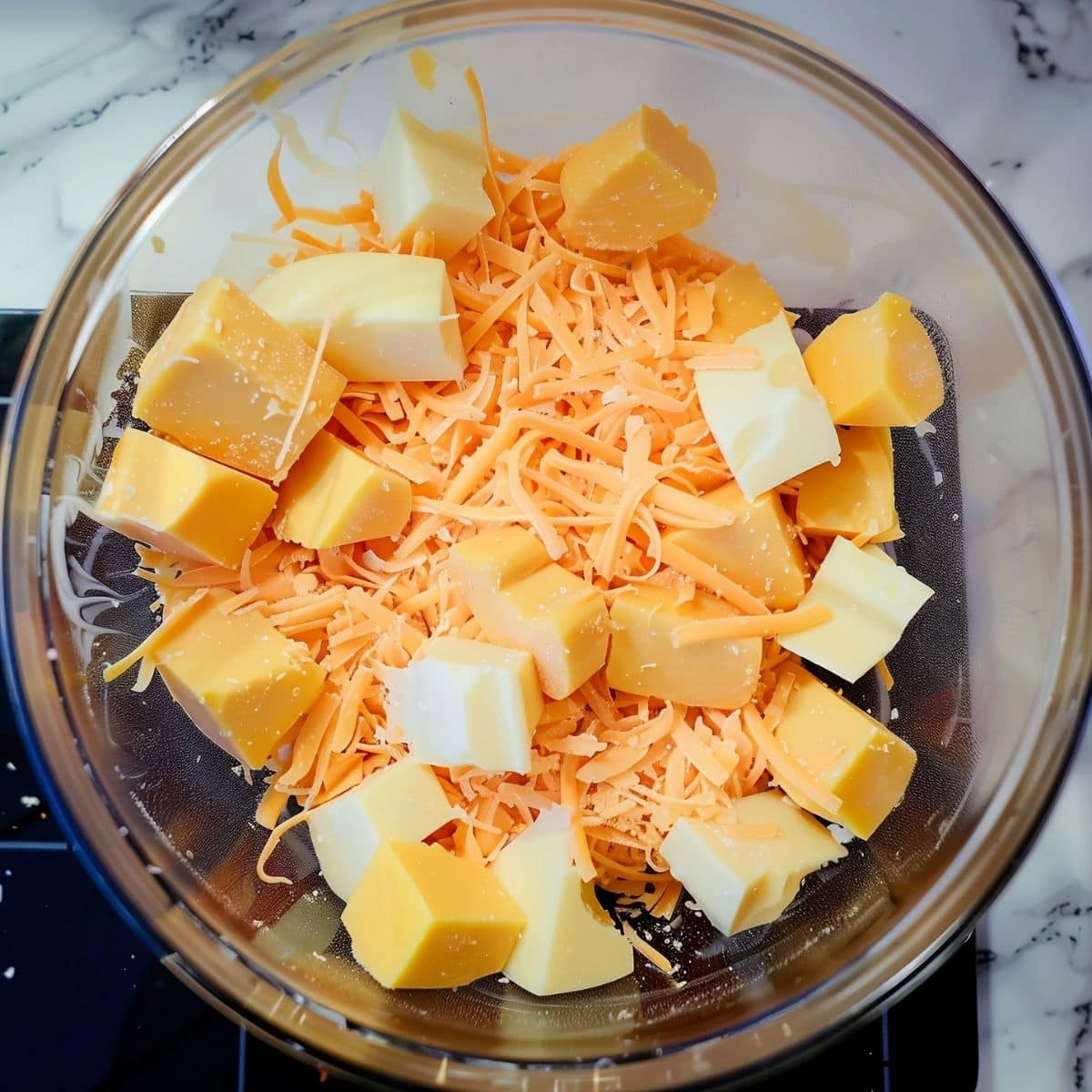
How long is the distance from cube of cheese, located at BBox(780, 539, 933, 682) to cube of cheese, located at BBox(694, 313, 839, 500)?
0.09m

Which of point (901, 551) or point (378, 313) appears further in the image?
point (901, 551)

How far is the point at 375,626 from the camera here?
0.79 meters

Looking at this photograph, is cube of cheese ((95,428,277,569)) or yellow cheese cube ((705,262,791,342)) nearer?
cube of cheese ((95,428,277,569))

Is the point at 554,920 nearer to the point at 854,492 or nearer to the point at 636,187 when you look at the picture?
the point at 854,492

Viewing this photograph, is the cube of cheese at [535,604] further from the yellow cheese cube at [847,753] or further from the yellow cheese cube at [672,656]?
the yellow cheese cube at [847,753]

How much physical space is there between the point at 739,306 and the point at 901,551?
0.87 feet

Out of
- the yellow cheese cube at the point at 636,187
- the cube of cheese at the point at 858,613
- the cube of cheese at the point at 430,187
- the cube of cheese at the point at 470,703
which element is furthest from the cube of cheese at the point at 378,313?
the cube of cheese at the point at 858,613

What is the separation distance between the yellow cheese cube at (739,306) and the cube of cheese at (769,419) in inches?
2.3

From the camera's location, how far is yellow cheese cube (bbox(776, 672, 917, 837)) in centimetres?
76

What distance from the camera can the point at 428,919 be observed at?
27.8 inches

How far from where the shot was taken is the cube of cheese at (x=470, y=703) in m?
0.73

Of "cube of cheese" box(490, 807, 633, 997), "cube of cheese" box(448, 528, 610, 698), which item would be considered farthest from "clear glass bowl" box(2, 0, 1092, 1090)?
"cube of cheese" box(448, 528, 610, 698)

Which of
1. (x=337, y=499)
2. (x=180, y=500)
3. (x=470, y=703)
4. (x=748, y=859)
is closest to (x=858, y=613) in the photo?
(x=748, y=859)

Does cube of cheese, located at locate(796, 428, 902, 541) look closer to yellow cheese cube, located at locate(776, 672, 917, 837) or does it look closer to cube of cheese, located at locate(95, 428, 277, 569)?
yellow cheese cube, located at locate(776, 672, 917, 837)
